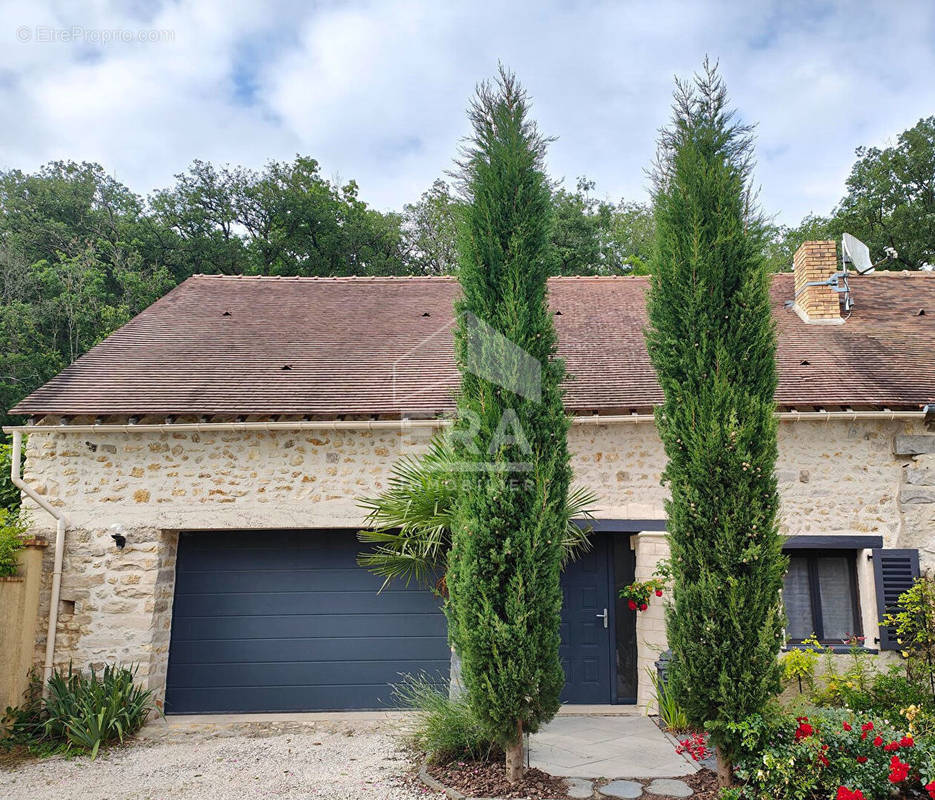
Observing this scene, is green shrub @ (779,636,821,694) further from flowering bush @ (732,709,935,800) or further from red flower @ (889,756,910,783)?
red flower @ (889,756,910,783)

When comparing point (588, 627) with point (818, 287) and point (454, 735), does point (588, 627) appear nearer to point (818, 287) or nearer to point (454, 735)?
point (454, 735)

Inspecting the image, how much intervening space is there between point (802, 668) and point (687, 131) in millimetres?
5073

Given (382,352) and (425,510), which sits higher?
(382,352)

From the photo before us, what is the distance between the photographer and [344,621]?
808cm

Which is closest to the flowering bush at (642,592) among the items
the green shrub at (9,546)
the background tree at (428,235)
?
the green shrub at (9,546)

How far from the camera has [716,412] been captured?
478cm

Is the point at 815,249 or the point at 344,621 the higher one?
the point at 815,249

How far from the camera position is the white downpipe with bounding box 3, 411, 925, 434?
7.59m

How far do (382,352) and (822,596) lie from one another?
6126mm

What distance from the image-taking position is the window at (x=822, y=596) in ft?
25.2

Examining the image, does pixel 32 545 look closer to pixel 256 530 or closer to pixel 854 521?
pixel 256 530

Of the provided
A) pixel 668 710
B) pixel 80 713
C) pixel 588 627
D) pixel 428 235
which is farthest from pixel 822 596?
pixel 428 235

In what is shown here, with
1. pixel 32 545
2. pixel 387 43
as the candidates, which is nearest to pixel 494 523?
pixel 387 43

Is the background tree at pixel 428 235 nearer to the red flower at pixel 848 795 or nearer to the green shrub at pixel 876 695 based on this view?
the green shrub at pixel 876 695
